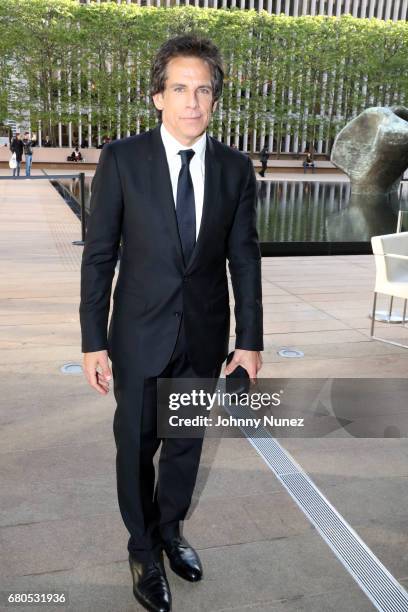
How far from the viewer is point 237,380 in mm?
2436

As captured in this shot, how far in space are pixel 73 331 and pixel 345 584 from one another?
3588 millimetres

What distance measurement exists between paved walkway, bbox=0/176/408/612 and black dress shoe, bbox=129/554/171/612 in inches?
2.7

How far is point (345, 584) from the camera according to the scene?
2.38 m

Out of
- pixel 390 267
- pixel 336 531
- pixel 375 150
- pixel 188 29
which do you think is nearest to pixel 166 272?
pixel 336 531

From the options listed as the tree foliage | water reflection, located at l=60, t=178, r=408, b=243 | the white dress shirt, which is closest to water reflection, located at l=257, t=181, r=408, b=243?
water reflection, located at l=60, t=178, r=408, b=243

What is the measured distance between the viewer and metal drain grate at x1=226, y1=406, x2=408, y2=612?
2332 mm

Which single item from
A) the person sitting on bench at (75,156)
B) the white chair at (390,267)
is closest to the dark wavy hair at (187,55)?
the white chair at (390,267)

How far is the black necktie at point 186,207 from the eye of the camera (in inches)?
82.1

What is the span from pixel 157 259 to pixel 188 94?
544mm

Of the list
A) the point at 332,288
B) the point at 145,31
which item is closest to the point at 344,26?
the point at 145,31

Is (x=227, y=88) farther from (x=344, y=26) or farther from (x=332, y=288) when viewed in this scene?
(x=332, y=288)

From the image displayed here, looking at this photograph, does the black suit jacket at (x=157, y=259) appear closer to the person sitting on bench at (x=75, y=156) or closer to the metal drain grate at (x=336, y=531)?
the metal drain grate at (x=336, y=531)

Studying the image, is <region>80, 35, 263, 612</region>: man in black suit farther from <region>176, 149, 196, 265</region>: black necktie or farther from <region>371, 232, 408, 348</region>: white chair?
<region>371, 232, 408, 348</region>: white chair

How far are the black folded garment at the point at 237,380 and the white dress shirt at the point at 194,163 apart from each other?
0.58 m
